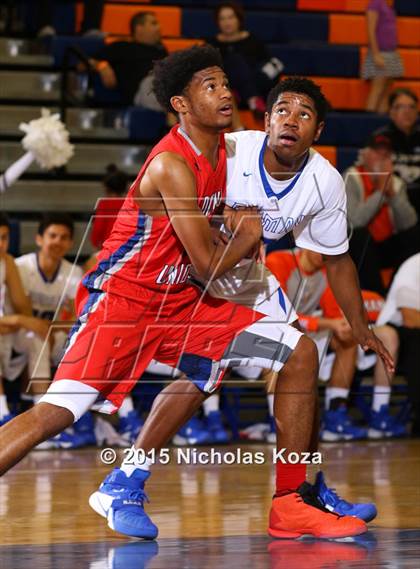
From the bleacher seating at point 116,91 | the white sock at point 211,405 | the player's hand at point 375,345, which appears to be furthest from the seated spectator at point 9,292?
the player's hand at point 375,345

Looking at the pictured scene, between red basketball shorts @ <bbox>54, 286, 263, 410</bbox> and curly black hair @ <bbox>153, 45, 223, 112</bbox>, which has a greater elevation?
curly black hair @ <bbox>153, 45, 223, 112</bbox>

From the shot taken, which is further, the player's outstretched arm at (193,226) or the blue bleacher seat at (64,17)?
the blue bleacher seat at (64,17)

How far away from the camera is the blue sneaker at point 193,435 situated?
6.26m

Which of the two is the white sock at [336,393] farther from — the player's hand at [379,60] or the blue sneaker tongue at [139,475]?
the player's hand at [379,60]

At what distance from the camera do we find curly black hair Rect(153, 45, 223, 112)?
383 centimetres

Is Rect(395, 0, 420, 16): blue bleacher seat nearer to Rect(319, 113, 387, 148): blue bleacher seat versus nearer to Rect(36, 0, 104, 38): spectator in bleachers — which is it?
Rect(319, 113, 387, 148): blue bleacher seat

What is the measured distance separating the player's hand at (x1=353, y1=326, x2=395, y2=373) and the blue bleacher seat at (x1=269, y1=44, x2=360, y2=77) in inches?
215

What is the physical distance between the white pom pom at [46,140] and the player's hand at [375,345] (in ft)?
9.85

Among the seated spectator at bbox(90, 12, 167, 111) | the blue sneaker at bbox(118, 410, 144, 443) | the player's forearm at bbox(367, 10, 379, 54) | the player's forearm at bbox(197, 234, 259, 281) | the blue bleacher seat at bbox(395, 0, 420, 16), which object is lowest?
the blue sneaker at bbox(118, 410, 144, 443)

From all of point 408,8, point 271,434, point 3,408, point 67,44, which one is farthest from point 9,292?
point 408,8

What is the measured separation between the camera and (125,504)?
396 cm

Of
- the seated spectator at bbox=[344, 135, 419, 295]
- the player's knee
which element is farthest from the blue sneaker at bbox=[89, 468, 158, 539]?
the seated spectator at bbox=[344, 135, 419, 295]

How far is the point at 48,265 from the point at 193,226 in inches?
122

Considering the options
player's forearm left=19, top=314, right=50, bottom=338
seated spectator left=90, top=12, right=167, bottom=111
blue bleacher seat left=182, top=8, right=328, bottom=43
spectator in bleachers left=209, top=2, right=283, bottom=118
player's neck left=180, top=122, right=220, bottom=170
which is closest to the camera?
player's neck left=180, top=122, right=220, bottom=170
